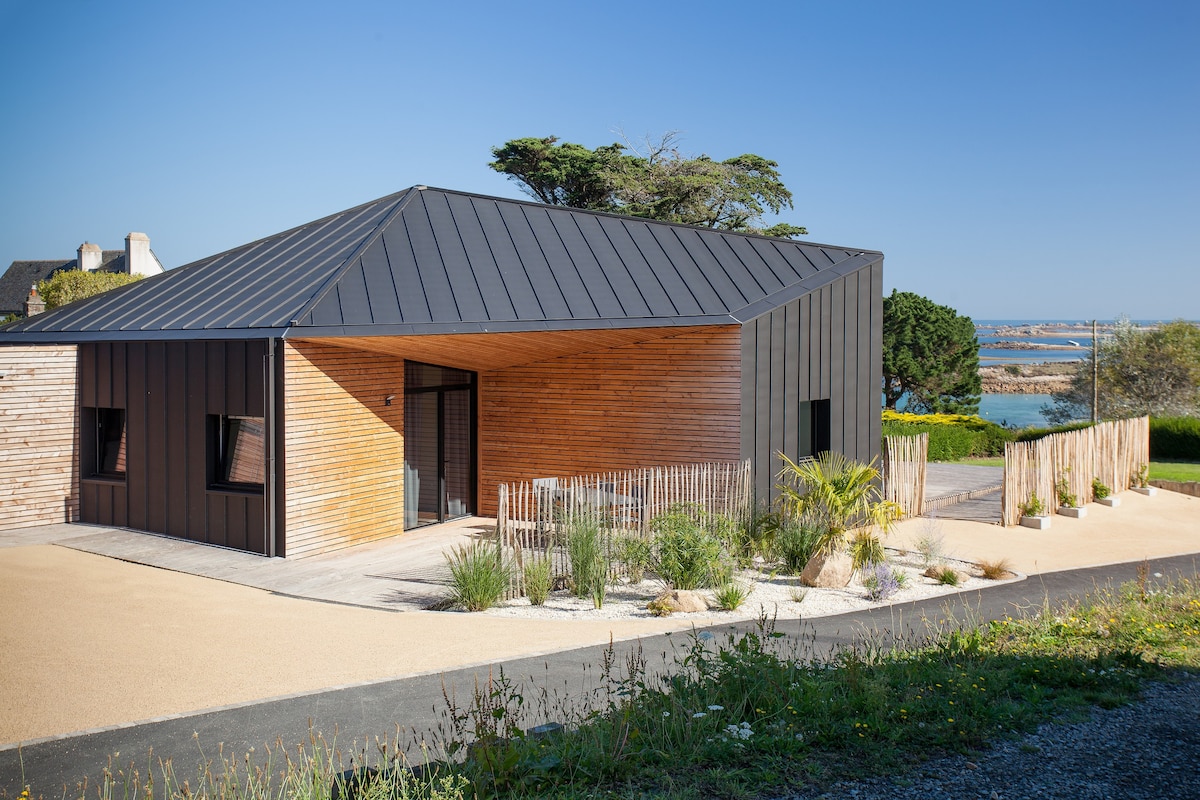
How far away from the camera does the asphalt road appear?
559 centimetres

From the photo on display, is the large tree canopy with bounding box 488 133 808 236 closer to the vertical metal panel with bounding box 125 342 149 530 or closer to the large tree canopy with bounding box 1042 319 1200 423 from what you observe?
the large tree canopy with bounding box 1042 319 1200 423

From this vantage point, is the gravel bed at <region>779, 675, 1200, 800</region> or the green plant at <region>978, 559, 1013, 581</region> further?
the green plant at <region>978, 559, 1013, 581</region>

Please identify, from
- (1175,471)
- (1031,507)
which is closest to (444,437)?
(1031,507)

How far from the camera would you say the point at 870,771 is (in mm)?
4586

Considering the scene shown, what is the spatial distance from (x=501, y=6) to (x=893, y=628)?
1024 inches

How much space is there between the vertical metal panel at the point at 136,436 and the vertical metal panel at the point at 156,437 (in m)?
0.09

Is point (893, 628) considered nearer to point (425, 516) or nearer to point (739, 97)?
point (425, 516)

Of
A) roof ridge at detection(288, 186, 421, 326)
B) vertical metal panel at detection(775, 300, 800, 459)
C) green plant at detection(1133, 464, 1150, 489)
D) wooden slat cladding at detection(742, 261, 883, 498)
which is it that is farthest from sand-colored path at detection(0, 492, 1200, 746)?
green plant at detection(1133, 464, 1150, 489)

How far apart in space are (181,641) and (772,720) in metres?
5.88

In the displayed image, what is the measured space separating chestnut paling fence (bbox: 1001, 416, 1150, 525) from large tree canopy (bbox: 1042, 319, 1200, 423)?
17.7 meters

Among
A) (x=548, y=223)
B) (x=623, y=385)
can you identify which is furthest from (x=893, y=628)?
(x=548, y=223)

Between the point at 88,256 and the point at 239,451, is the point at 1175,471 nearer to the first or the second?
the point at 239,451

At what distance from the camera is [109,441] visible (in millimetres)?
14328

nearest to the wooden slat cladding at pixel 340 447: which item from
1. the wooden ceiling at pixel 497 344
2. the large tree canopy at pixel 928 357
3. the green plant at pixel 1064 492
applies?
the wooden ceiling at pixel 497 344
